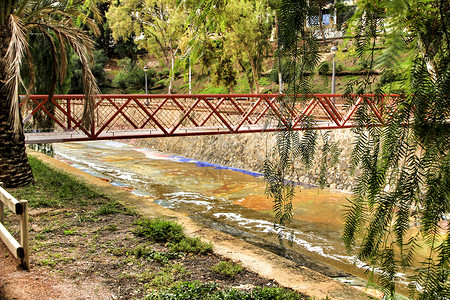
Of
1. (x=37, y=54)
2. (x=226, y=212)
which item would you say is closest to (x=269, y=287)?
(x=226, y=212)

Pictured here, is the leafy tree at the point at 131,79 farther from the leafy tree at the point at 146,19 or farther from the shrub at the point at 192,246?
the shrub at the point at 192,246

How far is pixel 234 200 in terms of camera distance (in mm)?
11516

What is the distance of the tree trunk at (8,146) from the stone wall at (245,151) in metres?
6.79

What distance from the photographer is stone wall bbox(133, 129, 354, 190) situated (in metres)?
13.0

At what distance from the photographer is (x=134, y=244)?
19.1 feet

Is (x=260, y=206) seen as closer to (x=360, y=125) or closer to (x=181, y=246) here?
(x=181, y=246)

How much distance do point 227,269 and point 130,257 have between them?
1.31 metres

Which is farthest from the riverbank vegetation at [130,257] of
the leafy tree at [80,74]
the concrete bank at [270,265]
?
the leafy tree at [80,74]

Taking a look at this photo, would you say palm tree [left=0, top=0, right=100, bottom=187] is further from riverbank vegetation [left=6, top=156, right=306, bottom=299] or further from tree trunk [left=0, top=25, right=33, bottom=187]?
riverbank vegetation [left=6, top=156, right=306, bottom=299]

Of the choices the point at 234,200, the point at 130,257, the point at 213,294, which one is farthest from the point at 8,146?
the point at 213,294

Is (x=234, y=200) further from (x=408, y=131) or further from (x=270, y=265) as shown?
(x=408, y=131)

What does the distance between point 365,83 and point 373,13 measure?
0.32 meters

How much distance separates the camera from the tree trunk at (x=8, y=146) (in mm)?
8648

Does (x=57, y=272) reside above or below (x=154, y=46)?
below
